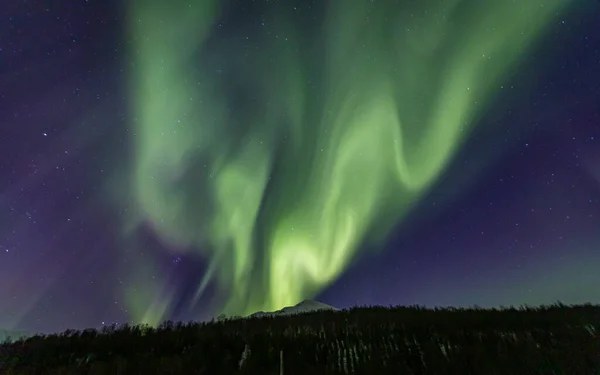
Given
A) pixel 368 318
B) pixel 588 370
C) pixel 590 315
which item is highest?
pixel 368 318

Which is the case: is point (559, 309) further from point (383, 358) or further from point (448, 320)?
point (383, 358)

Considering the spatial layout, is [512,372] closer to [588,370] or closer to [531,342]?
[588,370]

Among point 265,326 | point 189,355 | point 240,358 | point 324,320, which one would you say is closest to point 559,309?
point 324,320

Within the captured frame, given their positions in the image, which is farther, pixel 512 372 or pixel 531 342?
pixel 531 342

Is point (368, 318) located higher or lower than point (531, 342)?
higher

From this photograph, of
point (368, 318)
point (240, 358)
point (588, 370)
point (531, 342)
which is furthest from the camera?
point (368, 318)

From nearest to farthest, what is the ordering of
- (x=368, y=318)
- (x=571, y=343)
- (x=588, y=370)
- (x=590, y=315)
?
(x=588, y=370)
(x=571, y=343)
(x=590, y=315)
(x=368, y=318)

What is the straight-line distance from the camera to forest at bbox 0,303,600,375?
8344mm

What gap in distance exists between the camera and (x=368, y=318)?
596 inches

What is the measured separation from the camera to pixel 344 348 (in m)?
11.3

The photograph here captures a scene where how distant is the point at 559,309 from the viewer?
15758 mm

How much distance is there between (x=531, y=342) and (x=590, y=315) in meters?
5.71

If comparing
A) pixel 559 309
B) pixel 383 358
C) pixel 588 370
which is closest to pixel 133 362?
pixel 383 358

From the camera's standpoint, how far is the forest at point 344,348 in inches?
328
